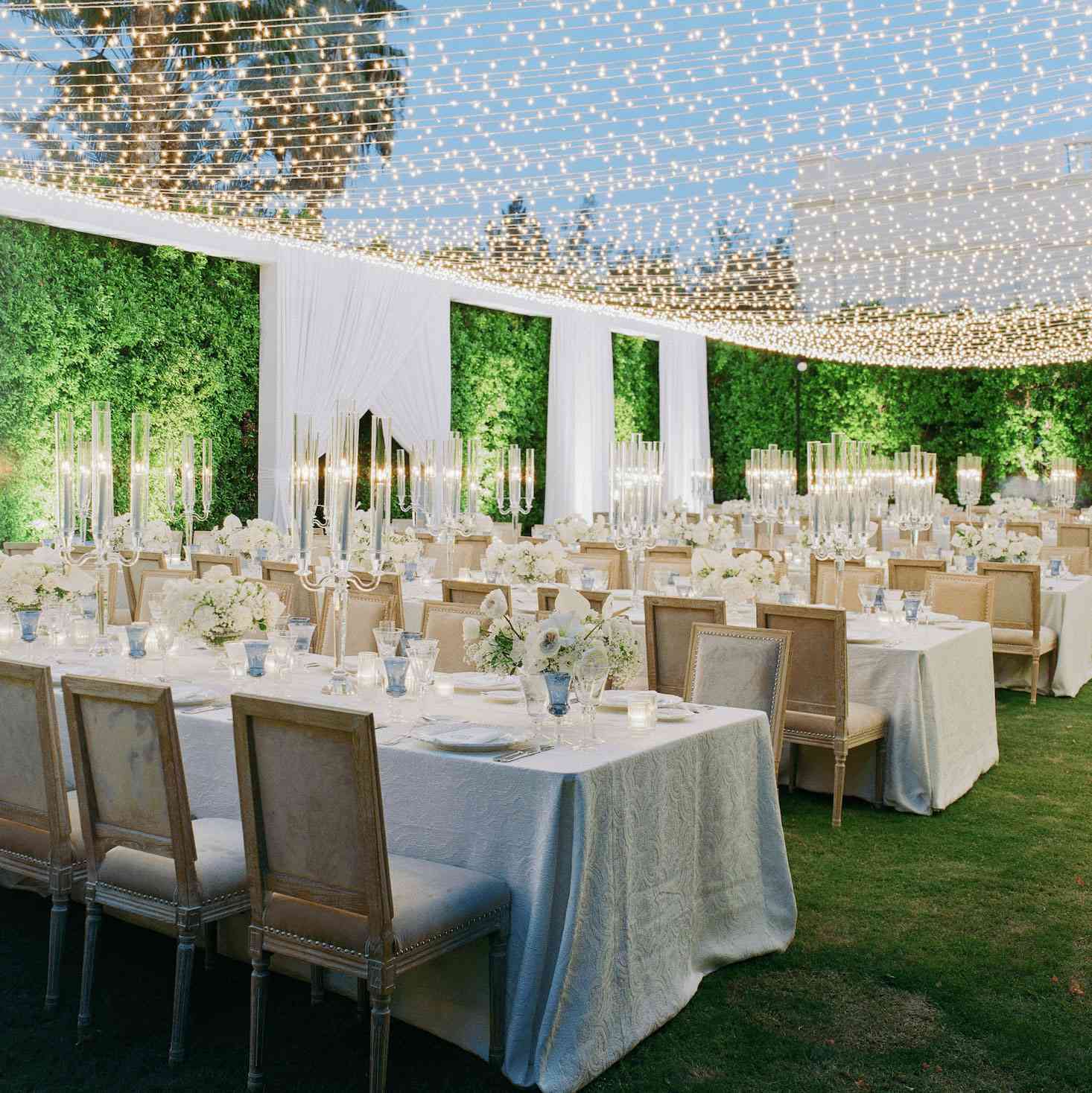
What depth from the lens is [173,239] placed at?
11.9 m

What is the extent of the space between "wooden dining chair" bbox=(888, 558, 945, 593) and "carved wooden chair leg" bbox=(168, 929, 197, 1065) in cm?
541

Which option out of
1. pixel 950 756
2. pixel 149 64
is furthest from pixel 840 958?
pixel 149 64

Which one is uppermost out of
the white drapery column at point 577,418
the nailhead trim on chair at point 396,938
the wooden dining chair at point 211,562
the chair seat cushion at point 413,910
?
the white drapery column at point 577,418

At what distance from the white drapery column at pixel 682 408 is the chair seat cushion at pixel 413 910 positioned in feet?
51.6

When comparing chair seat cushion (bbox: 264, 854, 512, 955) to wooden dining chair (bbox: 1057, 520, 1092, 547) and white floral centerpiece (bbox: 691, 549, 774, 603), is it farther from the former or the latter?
wooden dining chair (bbox: 1057, 520, 1092, 547)

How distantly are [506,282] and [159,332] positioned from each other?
10.9ft

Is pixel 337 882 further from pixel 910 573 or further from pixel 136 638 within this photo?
pixel 910 573

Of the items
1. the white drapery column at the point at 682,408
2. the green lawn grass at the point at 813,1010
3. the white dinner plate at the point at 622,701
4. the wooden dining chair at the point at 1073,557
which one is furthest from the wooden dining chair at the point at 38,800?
the white drapery column at the point at 682,408

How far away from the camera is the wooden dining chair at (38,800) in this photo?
134 inches

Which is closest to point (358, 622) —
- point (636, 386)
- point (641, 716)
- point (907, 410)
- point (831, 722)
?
point (831, 722)

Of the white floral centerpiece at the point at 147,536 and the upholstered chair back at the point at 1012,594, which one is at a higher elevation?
the white floral centerpiece at the point at 147,536

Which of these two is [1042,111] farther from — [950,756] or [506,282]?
[506,282]

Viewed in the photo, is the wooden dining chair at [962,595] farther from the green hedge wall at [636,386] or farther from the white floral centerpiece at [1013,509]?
the green hedge wall at [636,386]

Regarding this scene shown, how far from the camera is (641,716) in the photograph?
370 centimetres
